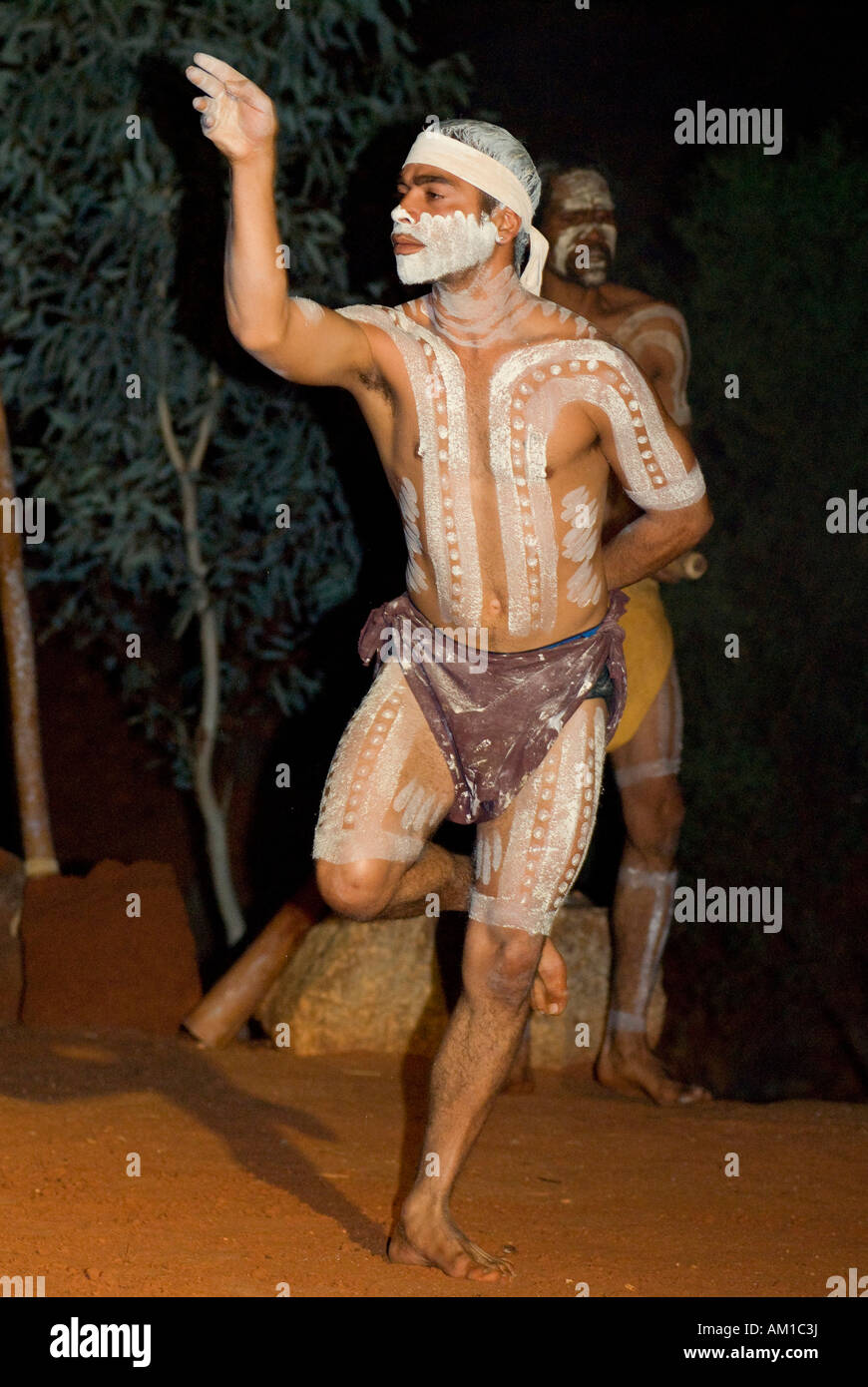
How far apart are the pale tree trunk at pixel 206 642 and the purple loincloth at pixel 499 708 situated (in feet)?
9.05

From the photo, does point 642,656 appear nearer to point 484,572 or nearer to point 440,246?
point 484,572

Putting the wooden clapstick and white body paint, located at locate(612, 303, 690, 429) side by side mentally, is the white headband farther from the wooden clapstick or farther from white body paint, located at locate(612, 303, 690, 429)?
white body paint, located at locate(612, 303, 690, 429)

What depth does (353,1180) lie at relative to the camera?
151 inches

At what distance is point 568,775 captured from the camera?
3.28m

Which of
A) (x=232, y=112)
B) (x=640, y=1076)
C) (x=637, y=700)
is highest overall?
(x=232, y=112)

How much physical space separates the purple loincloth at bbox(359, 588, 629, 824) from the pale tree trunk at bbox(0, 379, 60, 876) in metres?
2.67

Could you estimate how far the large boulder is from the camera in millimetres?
5395

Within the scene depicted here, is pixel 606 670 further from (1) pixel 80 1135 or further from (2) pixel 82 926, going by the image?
(2) pixel 82 926

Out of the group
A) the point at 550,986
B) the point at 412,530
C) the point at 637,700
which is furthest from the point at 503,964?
the point at 637,700

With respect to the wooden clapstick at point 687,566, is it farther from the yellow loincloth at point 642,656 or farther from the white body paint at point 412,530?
the white body paint at point 412,530

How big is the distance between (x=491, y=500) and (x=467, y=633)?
0.27 metres

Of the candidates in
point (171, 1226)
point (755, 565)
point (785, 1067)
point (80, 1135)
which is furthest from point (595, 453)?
point (785, 1067)

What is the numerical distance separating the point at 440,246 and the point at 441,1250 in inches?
74.6

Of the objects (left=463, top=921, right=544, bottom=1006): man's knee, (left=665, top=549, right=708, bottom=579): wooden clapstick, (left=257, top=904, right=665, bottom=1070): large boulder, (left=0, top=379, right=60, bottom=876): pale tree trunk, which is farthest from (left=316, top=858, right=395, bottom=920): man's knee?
(left=0, top=379, right=60, bottom=876): pale tree trunk
